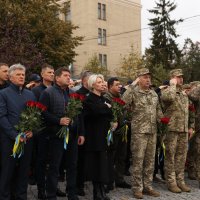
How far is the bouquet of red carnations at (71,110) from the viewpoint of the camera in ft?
20.5

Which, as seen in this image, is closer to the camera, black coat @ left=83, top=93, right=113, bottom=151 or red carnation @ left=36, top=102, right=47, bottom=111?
red carnation @ left=36, top=102, right=47, bottom=111

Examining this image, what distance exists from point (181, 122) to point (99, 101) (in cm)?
209

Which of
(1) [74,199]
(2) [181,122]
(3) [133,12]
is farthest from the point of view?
(3) [133,12]

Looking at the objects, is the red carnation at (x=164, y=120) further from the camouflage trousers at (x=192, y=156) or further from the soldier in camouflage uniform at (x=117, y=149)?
the camouflage trousers at (x=192, y=156)

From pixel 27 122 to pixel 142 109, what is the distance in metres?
2.61

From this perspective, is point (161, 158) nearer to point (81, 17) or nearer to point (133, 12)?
point (81, 17)

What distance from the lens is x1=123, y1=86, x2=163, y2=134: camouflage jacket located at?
7.43 meters

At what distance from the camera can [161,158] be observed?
9086 mm

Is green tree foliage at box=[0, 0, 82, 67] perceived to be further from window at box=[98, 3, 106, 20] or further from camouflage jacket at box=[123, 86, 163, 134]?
window at box=[98, 3, 106, 20]

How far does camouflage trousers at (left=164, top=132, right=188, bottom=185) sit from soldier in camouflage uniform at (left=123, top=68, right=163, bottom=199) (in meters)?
0.55

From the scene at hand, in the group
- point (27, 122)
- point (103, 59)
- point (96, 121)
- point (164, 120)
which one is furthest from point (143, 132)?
point (103, 59)

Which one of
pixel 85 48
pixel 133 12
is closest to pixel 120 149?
pixel 85 48

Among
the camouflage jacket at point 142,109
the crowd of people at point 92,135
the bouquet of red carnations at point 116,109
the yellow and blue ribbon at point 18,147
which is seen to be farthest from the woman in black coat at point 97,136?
the yellow and blue ribbon at point 18,147

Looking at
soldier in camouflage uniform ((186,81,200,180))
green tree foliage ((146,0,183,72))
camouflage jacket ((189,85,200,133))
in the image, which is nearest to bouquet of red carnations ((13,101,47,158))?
soldier in camouflage uniform ((186,81,200,180))
